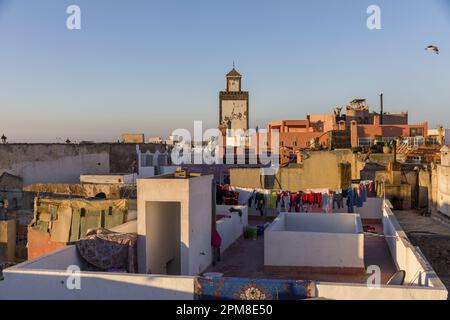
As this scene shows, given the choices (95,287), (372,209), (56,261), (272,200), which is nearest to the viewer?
(95,287)

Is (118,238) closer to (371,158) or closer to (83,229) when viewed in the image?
(83,229)

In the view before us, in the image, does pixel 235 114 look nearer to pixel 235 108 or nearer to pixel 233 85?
pixel 235 108

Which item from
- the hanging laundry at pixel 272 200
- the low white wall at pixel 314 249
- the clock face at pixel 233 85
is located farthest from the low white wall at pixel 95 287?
the clock face at pixel 233 85

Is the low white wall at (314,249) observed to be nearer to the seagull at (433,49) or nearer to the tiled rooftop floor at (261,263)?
the tiled rooftop floor at (261,263)

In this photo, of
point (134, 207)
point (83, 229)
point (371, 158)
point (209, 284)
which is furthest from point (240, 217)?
point (371, 158)

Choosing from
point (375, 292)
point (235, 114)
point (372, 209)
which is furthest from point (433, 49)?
point (235, 114)

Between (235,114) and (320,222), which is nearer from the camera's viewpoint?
(320,222)

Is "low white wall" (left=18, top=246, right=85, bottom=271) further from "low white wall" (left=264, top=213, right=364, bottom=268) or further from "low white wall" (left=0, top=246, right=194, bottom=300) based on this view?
"low white wall" (left=264, top=213, right=364, bottom=268)

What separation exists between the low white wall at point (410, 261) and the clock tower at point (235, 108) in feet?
127

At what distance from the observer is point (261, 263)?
1193 cm

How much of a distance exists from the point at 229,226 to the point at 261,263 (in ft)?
6.92

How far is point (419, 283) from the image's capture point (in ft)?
25.7
